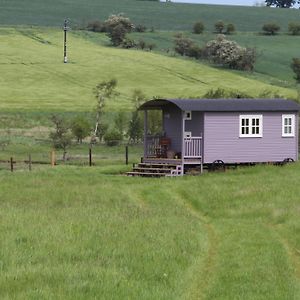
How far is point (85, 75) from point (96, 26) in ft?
92.2

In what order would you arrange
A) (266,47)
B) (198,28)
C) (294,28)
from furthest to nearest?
(294,28) → (198,28) → (266,47)

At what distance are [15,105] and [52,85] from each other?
10.1 meters

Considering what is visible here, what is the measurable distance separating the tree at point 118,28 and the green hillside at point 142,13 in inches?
373

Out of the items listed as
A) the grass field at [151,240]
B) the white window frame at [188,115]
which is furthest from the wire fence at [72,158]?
the grass field at [151,240]

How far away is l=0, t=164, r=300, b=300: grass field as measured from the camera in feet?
40.7

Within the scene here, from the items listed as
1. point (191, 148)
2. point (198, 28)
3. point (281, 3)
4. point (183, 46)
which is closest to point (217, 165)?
point (191, 148)

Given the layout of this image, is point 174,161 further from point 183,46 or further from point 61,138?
point 183,46

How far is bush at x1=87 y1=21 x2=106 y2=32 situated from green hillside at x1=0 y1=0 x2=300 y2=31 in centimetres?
159

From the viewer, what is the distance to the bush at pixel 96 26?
352ft

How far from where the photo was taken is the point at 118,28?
100062 millimetres

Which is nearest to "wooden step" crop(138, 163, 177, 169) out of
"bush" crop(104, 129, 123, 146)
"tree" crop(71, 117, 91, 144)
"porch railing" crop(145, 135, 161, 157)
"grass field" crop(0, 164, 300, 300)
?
"porch railing" crop(145, 135, 161, 157)

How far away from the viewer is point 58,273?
12961 millimetres

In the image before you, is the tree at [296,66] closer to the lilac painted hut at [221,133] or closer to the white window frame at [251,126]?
the lilac painted hut at [221,133]

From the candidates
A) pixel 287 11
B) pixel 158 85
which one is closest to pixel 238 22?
pixel 287 11
